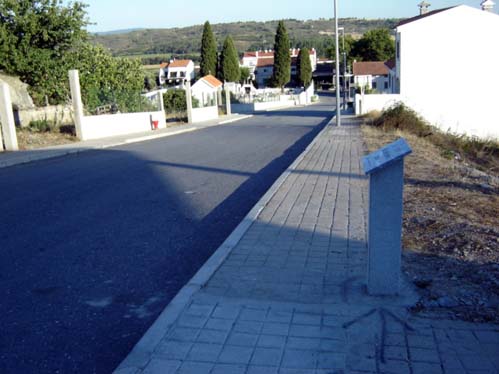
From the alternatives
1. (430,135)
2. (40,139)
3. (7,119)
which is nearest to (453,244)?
(7,119)

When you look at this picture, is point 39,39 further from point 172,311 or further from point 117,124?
point 172,311

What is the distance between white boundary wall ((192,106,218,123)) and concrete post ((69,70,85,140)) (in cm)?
1485

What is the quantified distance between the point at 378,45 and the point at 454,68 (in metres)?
84.4

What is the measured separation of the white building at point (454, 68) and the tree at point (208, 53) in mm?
44189

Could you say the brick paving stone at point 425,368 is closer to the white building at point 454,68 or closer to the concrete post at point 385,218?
the concrete post at point 385,218

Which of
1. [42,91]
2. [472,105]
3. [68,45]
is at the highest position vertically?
[68,45]

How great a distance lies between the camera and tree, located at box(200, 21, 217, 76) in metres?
76.9

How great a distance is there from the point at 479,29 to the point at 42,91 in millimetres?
27817

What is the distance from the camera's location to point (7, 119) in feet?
59.9

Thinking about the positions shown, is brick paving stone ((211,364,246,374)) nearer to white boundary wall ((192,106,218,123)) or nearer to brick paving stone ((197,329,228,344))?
brick paving stone ((197,329,228,344))

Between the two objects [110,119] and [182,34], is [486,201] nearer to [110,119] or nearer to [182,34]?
[110,119]

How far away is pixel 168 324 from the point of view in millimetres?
4223

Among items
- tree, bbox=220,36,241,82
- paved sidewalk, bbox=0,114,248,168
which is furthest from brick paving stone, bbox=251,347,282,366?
tree, bbox=220,36,241,82

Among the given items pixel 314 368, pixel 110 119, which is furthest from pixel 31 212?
pixel 110 119
